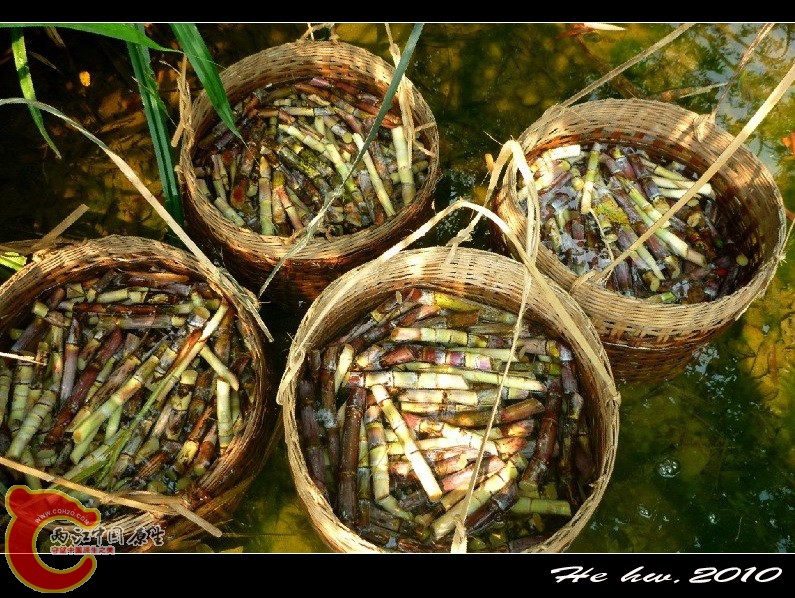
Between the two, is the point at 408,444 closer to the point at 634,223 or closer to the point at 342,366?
the point at 342,366

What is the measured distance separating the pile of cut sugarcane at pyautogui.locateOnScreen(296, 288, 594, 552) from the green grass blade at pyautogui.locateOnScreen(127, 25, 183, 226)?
950 millimetres

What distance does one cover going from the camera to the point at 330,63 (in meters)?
3.38

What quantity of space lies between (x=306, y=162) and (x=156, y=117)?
80 centimetres

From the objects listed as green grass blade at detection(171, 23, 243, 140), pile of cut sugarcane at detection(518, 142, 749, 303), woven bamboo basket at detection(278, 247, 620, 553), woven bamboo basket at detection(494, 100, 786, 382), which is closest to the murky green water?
woven bamboo basket at detection(494, 100, 786, 382)

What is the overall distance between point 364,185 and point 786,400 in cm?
228

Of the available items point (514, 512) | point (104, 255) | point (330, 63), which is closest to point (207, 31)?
point (330, 63)

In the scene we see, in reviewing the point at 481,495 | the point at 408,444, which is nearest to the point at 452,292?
the point at 408,444

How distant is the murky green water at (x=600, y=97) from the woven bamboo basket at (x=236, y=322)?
309 millimetres

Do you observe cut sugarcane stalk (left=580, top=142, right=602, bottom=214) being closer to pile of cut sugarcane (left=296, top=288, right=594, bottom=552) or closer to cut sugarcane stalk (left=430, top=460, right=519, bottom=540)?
pile of cut sugarcane (left=296, top=288, right=594, bottom=552)

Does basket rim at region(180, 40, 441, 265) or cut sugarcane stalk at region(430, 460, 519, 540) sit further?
basket rim at region(180, 40, 441, 265)

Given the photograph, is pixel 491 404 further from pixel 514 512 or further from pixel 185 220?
pixel 185 220

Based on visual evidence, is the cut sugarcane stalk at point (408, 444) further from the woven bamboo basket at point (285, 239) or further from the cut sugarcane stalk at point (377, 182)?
the cut sugarcane stalk at point (377, 182)

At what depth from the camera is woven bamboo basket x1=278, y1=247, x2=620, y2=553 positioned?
2.21 metres

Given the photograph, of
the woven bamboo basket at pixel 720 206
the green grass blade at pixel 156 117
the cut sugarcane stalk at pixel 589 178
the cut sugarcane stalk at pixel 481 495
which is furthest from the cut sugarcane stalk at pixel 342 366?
the cut sugarcane stalk at pixel 589 178
